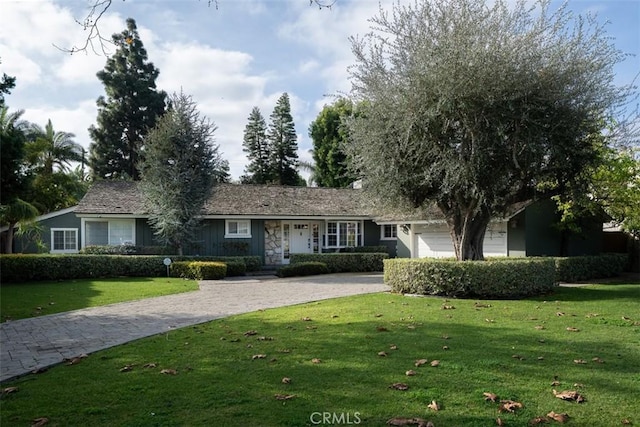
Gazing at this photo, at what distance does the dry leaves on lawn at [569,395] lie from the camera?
14.6 feet

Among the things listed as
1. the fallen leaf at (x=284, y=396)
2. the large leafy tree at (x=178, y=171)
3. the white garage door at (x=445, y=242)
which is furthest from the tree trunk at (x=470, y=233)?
the large leafy tree at (x=178, y=171)

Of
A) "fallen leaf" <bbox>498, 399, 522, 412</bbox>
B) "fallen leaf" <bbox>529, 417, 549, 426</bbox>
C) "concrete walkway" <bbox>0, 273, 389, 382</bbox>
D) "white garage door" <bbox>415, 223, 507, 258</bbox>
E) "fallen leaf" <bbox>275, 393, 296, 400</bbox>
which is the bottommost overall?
"concrete walkway" <bbox>0, 273, 389, 382</bbox>


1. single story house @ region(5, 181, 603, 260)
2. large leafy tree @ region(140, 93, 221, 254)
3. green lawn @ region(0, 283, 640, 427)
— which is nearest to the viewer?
green lawn @ region(0, 283, 640, 427)

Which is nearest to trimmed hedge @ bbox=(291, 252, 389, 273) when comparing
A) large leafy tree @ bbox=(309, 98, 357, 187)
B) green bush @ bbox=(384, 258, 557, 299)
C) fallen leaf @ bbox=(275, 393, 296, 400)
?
green bush @ bbox=(384, 258, 557, 299)

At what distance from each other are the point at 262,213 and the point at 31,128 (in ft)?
74.7

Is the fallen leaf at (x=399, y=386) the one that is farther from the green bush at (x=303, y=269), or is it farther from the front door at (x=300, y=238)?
the front door at (x=300, y=238)

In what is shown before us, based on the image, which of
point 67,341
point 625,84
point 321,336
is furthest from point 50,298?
→ point 625,84

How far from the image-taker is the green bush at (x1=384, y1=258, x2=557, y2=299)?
485 inches

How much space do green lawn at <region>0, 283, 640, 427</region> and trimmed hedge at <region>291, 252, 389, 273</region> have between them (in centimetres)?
1375

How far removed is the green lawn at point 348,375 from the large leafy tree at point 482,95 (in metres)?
4.93

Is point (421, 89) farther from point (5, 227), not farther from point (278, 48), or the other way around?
point (5, 227)

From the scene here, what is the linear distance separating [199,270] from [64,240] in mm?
9476

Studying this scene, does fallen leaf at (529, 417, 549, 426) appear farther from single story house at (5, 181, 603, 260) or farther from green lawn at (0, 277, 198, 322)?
single story house at (5, 181, 603, 260)

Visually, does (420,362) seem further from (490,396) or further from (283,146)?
(283,146)
